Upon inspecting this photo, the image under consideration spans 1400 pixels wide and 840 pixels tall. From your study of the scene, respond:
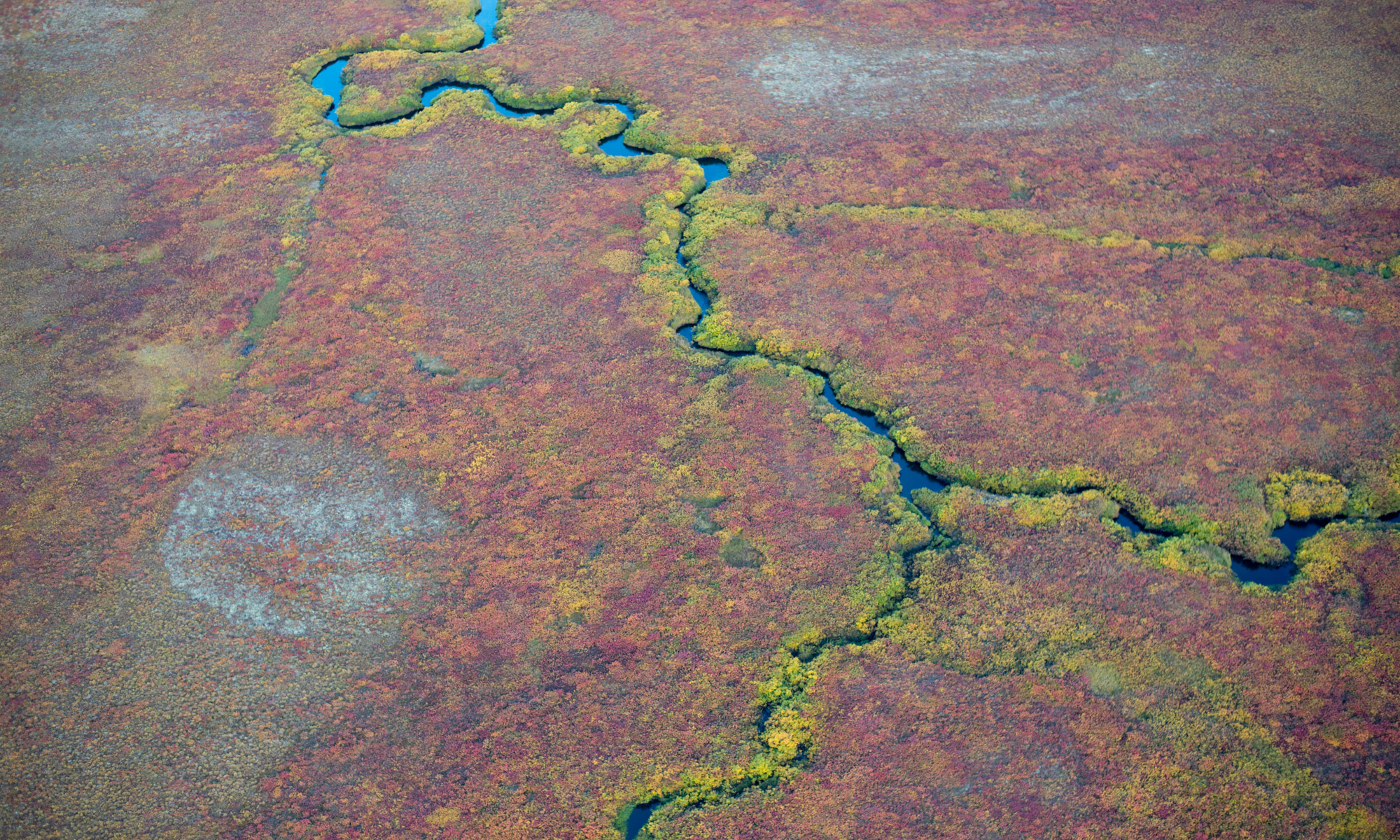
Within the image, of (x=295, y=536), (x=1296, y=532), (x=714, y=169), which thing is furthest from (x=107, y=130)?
(x=1296, y=532)


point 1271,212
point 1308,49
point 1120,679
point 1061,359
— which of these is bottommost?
point 1120,679

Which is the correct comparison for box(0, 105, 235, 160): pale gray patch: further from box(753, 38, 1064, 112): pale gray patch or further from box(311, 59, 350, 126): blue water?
box(753, 38, 1064, 112): pale gray patch

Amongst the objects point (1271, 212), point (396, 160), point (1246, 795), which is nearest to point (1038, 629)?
point (1246, 795)

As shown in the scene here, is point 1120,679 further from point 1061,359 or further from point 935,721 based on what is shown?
point 1061,359

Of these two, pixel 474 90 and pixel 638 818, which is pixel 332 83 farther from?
pixel 638 818

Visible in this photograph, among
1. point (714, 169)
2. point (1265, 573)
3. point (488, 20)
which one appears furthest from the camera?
point (488, 20)

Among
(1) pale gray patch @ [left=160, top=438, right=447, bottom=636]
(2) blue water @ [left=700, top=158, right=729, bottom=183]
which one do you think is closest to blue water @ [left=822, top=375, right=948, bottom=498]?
(1) pale gray patch @ [left=160, top=438, right=447, bottom=636]

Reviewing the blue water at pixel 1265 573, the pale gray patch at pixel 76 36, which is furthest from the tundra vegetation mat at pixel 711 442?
the pale gray patch at pixel 76 36
